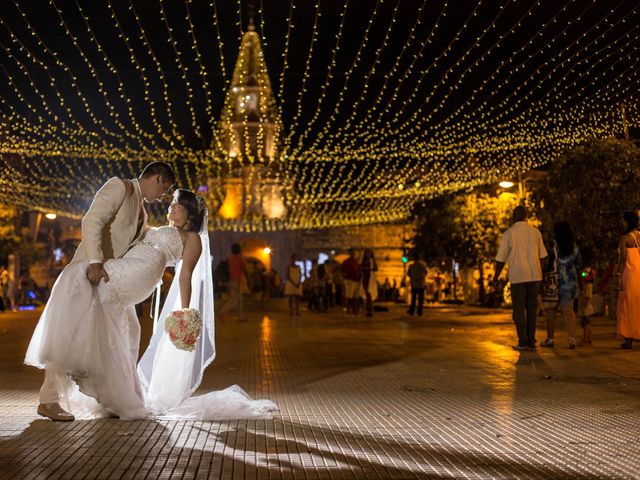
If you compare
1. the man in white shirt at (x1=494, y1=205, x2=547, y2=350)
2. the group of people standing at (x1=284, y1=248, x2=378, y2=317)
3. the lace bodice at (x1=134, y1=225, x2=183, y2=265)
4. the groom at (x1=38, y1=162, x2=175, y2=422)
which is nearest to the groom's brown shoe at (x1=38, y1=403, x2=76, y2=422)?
the groom at (x1=38, y1=162, x2=175, y2=422)

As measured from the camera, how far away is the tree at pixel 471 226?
129 feet

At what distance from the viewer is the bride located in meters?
7.06

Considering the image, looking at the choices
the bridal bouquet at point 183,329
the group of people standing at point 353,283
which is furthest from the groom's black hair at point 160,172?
the group of people standing at point 353,283

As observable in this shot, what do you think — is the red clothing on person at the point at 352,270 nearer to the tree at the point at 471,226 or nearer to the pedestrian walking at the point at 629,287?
the tree at the point at 471,226

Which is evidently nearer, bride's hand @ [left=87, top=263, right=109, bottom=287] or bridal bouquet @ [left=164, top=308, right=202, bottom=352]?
bride's hand @ [left=87, top=263, right=109, bottom=287]

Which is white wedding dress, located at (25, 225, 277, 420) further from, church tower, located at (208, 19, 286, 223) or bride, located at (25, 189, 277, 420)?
church tower, located at (208, 19, 286, 223)

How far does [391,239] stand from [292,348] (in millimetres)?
59828

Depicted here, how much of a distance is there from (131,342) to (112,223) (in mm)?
876

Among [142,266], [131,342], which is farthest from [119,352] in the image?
[142,266]

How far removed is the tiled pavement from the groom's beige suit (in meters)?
0.32

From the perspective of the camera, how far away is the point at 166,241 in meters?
7.66

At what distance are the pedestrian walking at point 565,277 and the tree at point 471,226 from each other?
77.0ft

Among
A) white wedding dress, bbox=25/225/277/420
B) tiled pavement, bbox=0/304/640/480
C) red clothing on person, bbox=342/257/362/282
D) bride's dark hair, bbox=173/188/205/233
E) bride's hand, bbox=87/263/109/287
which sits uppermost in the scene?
red clothing on person, bbox=342/257/362/282

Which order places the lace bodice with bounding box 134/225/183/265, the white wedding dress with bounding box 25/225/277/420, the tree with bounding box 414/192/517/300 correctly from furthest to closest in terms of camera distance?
the tree with bounding box 414/192/517/300
the lace bodice with bounding box 134/225/183/265
the white wedding dress with bounding box 25/225/277/420
